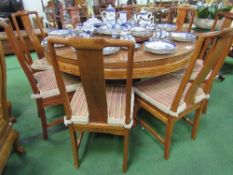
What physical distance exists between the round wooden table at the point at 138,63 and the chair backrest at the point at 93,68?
244 millimetres

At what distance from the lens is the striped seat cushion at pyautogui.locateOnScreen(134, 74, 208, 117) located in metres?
1.28

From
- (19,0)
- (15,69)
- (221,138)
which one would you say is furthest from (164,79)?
(19,0)

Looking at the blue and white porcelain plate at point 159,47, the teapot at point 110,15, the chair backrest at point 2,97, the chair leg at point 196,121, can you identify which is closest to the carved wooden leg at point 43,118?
the chair backrest at point 2,97

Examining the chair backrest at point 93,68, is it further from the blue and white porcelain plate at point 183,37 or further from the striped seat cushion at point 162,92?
the blue and white porcelain plate at point 183,37

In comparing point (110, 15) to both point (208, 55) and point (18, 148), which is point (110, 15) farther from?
point (18, 148)

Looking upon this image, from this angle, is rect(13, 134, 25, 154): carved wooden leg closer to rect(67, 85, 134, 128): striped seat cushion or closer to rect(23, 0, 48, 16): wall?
rect(67, 85, 134, 128): striped seat cushion

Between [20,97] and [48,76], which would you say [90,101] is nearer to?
[48,76]

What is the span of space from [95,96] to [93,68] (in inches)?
7.4

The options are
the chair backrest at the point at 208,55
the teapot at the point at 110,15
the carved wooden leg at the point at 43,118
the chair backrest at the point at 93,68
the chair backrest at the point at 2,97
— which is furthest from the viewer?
the teapot at the point at 110,15

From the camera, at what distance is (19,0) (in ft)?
13.5

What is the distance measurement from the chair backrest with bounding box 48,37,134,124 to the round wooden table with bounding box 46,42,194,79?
244 millimetres

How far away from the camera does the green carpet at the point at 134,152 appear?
138 centimetres

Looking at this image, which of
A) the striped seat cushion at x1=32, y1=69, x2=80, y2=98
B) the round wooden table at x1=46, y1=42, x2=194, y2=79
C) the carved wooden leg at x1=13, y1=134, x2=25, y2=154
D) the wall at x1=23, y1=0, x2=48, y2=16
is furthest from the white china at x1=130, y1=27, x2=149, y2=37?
the wall at x1=23, y1=0, x2=48, y2=16

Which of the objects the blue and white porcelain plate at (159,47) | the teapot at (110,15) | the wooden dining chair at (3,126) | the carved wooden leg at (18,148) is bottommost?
the carved wooden leg at (18,148)
